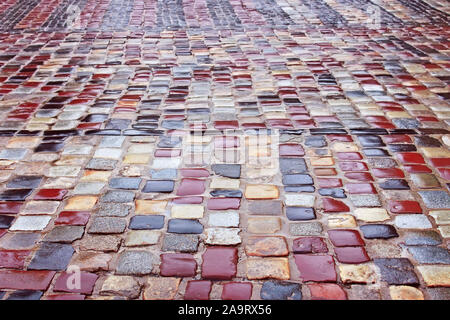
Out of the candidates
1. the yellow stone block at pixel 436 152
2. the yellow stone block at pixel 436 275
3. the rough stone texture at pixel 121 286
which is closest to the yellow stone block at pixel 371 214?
the yellow stone block at pixel 436 275

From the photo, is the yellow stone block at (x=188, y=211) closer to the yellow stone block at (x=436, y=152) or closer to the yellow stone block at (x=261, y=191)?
the yellow stone block at (x=261, y=191)

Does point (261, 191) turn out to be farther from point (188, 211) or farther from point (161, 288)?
point (161, 288)

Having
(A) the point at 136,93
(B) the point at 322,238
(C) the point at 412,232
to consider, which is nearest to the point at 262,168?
(B) the point at 322,238

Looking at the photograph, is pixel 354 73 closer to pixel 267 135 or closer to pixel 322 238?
pixel 267 135

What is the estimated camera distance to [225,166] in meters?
3.09

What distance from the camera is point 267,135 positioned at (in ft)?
11.4

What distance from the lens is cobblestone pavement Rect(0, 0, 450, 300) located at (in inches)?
87.3

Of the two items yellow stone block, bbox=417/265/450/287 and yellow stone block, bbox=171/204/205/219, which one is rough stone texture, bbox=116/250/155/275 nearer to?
yellow stone block, bbox=171/204/205/219

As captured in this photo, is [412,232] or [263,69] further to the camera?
[263,69]

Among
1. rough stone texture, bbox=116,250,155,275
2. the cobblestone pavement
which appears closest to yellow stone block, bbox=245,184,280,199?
the cobblestone pavement

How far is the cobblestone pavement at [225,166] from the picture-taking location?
2.22m
